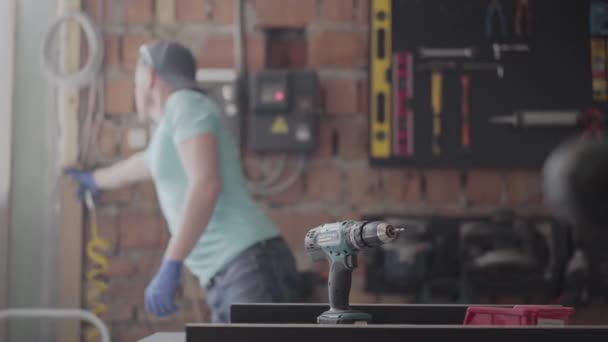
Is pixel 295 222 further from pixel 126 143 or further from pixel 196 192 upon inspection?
pixel 126 143

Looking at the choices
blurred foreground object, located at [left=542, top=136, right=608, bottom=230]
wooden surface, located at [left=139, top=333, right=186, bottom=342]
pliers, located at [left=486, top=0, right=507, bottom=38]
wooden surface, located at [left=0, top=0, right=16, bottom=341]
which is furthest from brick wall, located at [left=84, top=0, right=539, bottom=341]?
blurred foreground object, located at [left=542, top=136, right=608, bottom=230]

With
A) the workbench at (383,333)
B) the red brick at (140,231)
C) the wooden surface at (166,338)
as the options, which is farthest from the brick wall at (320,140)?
the workbench at (383,333)

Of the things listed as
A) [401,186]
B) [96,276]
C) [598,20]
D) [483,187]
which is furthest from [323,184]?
[598,20]

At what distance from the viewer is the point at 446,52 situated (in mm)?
2062

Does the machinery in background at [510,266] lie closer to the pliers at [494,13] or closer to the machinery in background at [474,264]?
the machinery in background at [474,264]

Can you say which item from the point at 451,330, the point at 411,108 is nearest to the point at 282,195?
the point at 411,108

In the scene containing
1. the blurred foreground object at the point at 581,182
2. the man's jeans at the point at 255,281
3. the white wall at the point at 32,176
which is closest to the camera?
the blurred foreground object at the point at 581,182

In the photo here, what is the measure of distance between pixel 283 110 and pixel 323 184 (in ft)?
0.73

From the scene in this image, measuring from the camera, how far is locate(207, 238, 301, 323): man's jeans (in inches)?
74.6

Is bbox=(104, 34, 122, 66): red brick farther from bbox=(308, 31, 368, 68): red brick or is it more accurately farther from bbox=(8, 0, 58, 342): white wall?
bbox=(308, 31, 368, 68): red brick

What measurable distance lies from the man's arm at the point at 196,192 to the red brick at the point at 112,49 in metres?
0.30

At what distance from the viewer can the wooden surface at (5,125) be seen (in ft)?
6.44

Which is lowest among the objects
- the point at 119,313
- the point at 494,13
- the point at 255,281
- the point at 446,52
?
the point at 119,313

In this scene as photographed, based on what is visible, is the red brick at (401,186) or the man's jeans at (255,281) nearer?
the man's jeans at (255,281)
